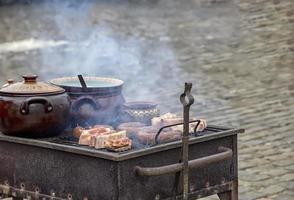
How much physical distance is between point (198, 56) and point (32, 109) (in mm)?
8842

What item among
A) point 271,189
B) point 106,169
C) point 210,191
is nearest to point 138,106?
point 210,191

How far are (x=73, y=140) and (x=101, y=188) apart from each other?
0.51 metres

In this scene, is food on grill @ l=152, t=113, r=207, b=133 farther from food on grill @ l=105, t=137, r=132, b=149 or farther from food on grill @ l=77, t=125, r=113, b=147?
food on grill @ l=105, t=137, r=132, b=149

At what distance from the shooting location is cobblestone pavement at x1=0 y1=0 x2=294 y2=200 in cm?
795

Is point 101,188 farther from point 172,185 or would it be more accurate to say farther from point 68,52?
point 68,52

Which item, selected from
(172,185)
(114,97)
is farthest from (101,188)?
(114,97)

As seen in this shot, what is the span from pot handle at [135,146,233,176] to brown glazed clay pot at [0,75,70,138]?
26.0 inches

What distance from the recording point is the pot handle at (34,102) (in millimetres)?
4188

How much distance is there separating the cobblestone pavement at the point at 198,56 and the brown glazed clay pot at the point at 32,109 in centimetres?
238

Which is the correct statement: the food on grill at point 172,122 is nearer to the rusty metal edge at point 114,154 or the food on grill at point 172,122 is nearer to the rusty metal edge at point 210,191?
the rusty metal edge at point 114,154

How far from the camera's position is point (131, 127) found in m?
4.41

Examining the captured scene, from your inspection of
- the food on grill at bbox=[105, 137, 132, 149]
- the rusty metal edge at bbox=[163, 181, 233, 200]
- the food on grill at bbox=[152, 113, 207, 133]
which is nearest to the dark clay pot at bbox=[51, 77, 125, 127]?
the food on grill at bbox=[152, 113, 207, 133]

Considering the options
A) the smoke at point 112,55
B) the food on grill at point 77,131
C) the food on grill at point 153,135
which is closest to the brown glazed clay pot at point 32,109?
the food on grill at point 77,131

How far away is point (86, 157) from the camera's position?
13.0 ft
